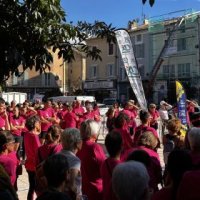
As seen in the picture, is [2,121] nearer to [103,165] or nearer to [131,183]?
[103,165]

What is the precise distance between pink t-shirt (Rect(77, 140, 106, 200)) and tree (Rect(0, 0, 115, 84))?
122cm

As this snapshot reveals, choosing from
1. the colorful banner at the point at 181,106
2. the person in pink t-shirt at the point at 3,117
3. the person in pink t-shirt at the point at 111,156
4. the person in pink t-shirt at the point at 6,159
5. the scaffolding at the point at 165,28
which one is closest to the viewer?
the person in pink t-shirt at the point at 111,156

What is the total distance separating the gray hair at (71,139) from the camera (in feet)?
15.6

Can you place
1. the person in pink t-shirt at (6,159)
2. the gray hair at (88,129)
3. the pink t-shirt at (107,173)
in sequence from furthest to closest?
the gray hair at (88,129) < the person in pink t-shirt at (6,159) < the pink t-shirt at (107,173)

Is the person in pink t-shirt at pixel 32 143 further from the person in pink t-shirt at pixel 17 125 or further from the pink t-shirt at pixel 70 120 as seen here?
the pink t-shirt at pixel 70 120

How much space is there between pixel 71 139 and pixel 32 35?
1370 millimetres

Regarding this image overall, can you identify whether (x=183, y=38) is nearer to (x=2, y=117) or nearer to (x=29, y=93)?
(x=29, y=93)

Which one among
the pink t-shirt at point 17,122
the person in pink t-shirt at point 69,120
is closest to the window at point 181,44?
the person in pink t-shirt at point 69,120

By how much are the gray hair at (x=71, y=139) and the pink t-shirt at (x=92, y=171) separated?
0.34m

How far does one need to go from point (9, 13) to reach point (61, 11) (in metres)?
0.69

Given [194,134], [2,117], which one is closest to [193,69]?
Result: [2,117]

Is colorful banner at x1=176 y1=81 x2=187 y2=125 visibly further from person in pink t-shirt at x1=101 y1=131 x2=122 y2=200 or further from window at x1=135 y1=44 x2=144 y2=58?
window at x1=135 y1=44 x2=144 y2=58

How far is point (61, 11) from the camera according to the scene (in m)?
4.34

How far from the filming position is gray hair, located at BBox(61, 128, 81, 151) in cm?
477
